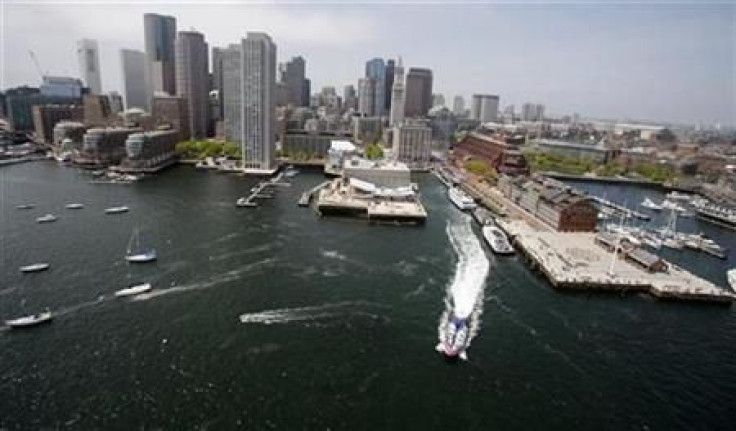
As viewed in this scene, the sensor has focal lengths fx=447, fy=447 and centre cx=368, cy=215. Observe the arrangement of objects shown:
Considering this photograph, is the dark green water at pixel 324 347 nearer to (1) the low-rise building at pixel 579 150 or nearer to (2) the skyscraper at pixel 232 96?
(2) the skyscraper at pixel 232 96

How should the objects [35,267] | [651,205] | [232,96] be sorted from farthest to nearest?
1. [232,96]
2. [651,205]
3. [35,267]

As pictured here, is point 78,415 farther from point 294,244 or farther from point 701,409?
point 701,409

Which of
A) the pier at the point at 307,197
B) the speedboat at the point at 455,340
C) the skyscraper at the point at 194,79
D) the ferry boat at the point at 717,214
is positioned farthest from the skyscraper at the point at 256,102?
the ferry boat at the point at 717,214

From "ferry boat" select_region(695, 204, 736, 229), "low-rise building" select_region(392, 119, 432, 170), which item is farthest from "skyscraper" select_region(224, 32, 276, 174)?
"ferry boat" select_region(695, 204, 736, 229)

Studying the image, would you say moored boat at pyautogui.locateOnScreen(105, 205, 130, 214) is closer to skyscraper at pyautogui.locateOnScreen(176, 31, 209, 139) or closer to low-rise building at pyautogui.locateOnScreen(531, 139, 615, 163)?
skyscraper at pyautogui.locateOnScreen(176, 31, 209, 139)

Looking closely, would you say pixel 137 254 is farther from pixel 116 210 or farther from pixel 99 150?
pixel 99 150

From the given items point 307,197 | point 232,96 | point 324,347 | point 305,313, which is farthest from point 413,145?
point 324,347

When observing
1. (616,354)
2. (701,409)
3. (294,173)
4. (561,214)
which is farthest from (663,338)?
(294,173)
